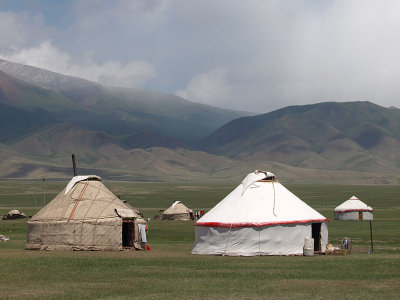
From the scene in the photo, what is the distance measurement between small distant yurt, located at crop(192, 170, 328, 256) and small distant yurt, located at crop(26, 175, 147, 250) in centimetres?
344

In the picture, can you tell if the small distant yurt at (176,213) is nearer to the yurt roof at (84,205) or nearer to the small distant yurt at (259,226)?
the yurt roof at (84,205)

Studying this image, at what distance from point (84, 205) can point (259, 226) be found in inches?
303

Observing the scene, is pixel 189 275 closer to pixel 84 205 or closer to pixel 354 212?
pixel 84 205

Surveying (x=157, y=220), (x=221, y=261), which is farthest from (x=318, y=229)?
(x=157, y=220)

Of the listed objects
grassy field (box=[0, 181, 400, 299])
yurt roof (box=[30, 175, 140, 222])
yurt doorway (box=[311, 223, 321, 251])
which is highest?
yurt roof (box=[30, 175, 140, 222])

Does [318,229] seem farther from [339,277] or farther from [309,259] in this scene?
[339,277]

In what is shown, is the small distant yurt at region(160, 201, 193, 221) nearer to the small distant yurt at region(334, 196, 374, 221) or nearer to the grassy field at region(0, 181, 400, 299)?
the small distant yurt at region(334, 196, 374, 221)

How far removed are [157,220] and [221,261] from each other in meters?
30.8

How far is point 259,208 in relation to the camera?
27.2 metres

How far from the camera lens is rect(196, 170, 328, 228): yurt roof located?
26.5 meters

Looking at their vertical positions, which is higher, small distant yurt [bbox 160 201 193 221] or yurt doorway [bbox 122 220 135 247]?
small distant yurt [bbox 160 201 193 221]

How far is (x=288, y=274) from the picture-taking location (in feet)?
66.8

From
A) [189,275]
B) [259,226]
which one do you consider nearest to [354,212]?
[259,226]

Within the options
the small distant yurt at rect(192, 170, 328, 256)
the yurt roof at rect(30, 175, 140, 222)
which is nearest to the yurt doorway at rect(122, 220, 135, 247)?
the yurt roof at rect(30, 175, 140, 222)
